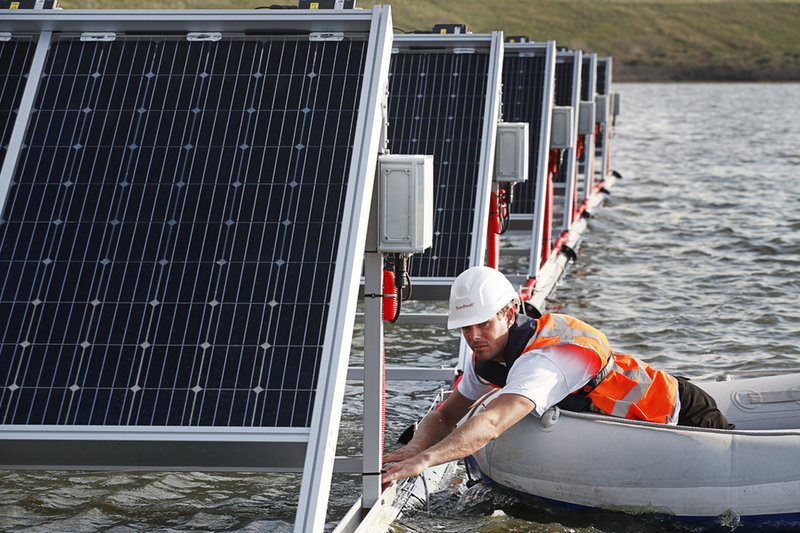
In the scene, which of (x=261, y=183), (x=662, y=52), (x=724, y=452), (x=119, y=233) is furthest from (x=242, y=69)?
(x=662, y=52)

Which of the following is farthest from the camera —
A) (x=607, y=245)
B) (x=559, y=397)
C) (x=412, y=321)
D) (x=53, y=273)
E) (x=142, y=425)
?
(x=607, y=245)

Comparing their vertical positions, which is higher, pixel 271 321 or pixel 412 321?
pixel 412 321

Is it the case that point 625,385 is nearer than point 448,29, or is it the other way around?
point 625,385

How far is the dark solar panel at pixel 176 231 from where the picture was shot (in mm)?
5113

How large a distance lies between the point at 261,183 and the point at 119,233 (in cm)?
72

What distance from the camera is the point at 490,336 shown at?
20.8ft

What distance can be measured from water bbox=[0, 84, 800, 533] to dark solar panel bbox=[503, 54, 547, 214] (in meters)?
1.41

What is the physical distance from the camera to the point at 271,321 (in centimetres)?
521

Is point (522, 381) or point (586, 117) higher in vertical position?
point (586, 117)

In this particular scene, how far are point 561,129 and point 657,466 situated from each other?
8668 millimetres

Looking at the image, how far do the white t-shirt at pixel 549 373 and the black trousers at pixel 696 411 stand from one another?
0.81 m

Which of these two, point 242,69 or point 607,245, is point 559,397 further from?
point 607,245

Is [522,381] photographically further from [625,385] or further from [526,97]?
[526,97]

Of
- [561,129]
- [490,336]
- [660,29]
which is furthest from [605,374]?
[660,29]
